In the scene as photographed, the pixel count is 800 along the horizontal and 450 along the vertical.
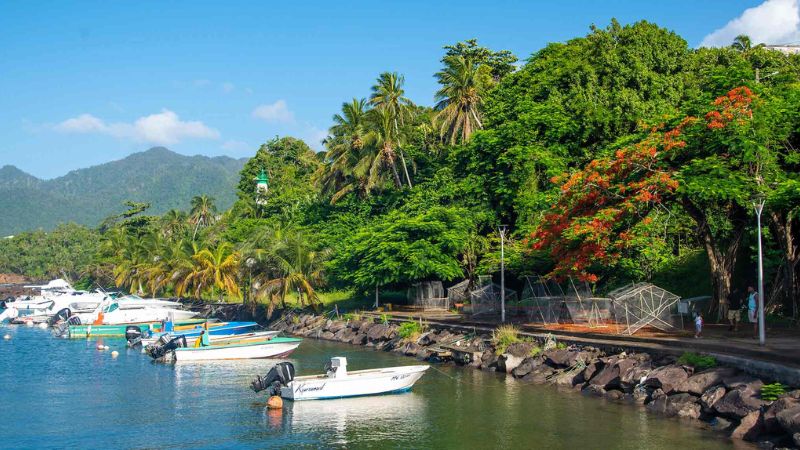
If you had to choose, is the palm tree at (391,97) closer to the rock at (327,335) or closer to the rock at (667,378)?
the rock at (327,335)

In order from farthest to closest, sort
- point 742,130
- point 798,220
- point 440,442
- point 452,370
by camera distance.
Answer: point 452,370 < point 798,220 < point 742,130 < point 440,442

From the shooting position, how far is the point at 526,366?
35875mm

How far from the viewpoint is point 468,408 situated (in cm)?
2961

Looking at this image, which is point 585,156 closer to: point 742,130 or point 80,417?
point 742,130

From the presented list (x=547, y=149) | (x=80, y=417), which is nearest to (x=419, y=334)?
(x=547, y=149)

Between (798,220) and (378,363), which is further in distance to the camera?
(378,363)

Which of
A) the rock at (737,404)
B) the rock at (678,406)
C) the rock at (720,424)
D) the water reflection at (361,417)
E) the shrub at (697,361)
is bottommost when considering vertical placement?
the water reflection at (361,417)

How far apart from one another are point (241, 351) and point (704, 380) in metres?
29.1

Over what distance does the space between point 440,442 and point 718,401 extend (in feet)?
31.8

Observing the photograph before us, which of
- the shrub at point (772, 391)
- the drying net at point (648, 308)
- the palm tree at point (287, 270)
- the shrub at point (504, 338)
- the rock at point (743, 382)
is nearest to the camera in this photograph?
the shrub at point (772, 391)

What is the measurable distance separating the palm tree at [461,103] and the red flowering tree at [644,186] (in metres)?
30.3

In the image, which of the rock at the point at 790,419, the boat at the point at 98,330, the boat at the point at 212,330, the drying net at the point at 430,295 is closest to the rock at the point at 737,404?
the rock at the point at 790,419

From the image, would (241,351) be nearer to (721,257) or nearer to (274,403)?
(274,403)

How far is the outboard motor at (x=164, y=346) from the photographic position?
46844 mm
